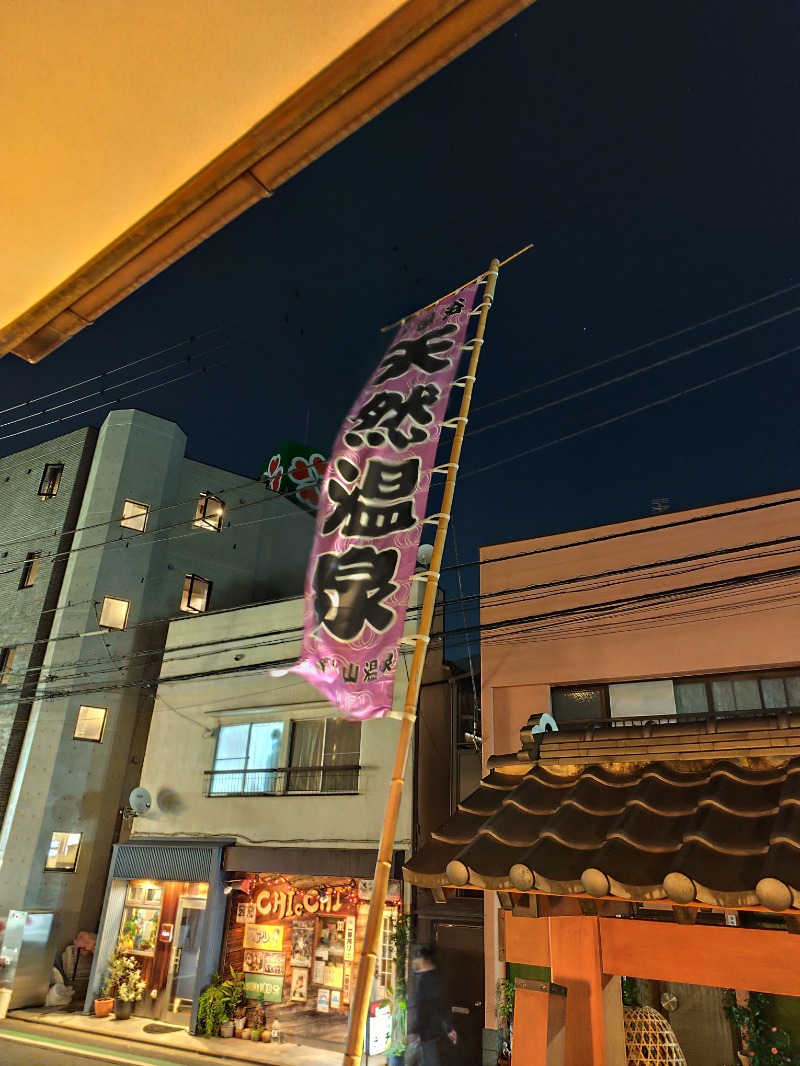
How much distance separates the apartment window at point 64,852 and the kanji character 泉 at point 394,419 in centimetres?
2203

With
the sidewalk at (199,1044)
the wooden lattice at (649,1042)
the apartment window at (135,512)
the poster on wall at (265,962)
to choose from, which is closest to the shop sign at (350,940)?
the poster on wall at (265,962)

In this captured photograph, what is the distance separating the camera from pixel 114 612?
25078 millimetres

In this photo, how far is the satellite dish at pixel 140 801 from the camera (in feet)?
66.7

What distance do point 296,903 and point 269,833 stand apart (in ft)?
8.21

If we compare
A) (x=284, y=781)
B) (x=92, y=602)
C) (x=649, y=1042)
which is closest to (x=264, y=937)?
(x=284, y=781)

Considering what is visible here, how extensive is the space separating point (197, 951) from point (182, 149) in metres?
21.4

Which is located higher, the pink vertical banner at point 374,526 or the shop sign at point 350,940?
the pink vertical banner at point 374,526

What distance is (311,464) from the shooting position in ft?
101

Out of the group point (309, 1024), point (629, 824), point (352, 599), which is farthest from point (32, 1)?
point (309, 1024)

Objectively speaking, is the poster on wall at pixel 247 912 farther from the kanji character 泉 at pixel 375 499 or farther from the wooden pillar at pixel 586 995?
the kanji character 泉 at pixel 375 499

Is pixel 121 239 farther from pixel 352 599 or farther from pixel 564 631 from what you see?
pixel 564 631

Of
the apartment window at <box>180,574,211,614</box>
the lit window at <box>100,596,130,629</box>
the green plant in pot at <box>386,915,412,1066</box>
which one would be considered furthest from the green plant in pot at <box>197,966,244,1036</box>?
the apartment window at <box>180,574,211,614</box>

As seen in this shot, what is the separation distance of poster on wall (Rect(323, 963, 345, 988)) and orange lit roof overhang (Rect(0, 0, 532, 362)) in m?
20.3

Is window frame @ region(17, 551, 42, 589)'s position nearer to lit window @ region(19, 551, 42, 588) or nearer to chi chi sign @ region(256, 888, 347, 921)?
lit window @ region(19, 551, 42, 588)
